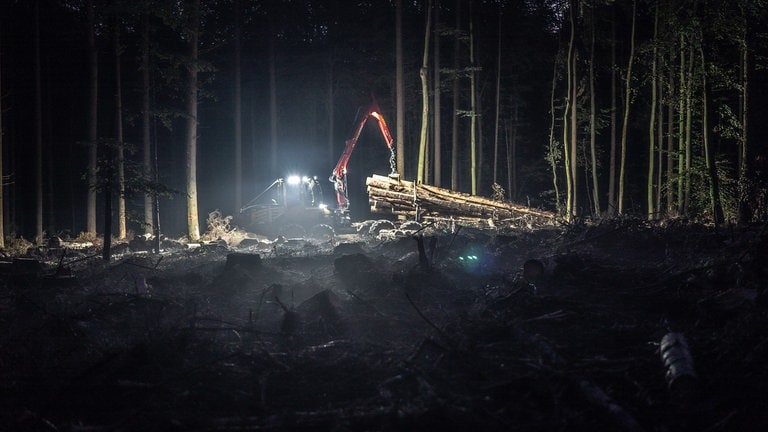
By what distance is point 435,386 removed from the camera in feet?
14.1

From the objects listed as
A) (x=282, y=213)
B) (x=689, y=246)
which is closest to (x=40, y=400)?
(x=689, y=246)

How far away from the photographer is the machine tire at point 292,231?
69.4 ft

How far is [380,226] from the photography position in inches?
794

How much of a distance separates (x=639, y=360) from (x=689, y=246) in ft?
19.4

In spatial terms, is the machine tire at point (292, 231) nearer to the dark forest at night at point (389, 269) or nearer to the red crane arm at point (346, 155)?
the dark forest at night at point (389, 269)

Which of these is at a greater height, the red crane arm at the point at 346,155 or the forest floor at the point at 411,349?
the red crane arm at the point at 346,155

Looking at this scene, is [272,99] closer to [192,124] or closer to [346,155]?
[346,155]

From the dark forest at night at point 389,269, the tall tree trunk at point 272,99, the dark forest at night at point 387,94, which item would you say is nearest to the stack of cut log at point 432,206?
the dark forest at night at point 389,269

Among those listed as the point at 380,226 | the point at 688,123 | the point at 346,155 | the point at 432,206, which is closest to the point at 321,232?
the point at 380,226

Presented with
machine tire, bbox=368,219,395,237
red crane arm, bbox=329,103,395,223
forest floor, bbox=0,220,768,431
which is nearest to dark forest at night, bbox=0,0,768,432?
forest floor, bbox=0,220,768,431

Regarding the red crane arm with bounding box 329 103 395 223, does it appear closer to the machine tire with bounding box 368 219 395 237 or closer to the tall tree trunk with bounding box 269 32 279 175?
the machine tire with bounding box 368 219 395 237

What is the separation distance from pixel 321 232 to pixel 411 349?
1610cm

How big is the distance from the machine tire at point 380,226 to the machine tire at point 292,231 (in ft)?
11.3

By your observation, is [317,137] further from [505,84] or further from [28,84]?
[28,84]
